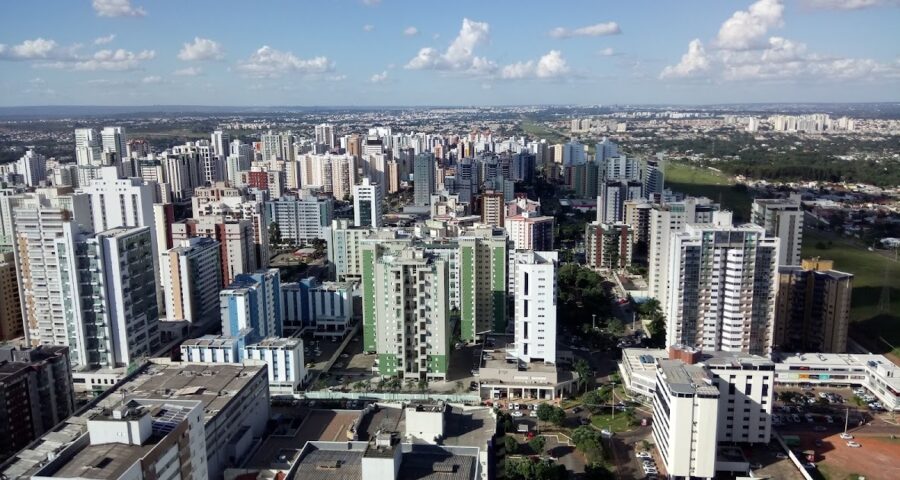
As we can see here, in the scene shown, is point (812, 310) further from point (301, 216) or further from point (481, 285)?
point (301, 216)

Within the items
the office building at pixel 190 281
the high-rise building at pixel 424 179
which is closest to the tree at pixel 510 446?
the office building at pixel 190 281

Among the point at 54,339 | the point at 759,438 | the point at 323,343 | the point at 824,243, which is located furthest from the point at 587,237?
the point at 54,339

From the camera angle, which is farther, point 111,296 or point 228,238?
point 228,238

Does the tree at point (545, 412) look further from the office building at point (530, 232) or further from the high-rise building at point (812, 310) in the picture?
the office building at point (530, 232)

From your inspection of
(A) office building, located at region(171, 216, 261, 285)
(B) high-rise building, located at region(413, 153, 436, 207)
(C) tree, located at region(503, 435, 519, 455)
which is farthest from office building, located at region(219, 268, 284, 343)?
(B) high-rise building, located at region(413, 153, 436, 207)

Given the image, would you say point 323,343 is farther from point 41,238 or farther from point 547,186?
point 547,186

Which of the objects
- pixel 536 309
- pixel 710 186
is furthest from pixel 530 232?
pixel 710 186

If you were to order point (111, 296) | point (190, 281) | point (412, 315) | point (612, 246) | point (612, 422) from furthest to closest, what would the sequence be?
point (612, 246)
point (190, 281)
point (111, 296)
point (412, 315)
point (612, 422)

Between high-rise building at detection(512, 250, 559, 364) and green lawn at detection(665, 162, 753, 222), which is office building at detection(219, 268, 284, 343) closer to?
high-rise building at detection(512, 250, 559, 364)
